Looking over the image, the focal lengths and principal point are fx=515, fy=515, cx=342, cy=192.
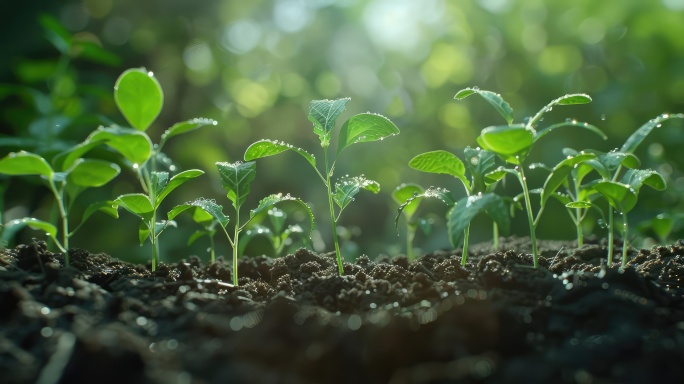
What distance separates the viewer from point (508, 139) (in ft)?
3.08

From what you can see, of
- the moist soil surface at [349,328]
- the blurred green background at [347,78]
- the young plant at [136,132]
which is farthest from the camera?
the blurred green background at [347,78]

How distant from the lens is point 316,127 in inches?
47.9

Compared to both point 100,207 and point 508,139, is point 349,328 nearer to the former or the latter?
point 508,139

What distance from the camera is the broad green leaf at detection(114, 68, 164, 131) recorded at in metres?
1.07

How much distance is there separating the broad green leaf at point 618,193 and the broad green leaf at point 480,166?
0.75 ft

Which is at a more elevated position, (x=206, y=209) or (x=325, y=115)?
(x=325, y=115)

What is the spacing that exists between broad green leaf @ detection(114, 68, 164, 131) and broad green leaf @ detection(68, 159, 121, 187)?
0.12 metres

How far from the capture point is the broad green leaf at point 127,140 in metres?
0.99

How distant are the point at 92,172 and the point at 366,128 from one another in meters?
0.60

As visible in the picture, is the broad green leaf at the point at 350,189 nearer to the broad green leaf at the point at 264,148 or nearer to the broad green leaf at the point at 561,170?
the broad green leaf at the point at 264,148

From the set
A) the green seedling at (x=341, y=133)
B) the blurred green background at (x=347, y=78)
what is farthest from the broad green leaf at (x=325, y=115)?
the blurred green background at (x=347, y=78)

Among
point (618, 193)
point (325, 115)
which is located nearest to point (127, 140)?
point (325, 115)

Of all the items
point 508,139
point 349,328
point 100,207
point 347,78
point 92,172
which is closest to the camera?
point 349,328

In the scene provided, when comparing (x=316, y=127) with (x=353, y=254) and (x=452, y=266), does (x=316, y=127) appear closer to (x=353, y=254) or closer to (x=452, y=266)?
(x=452, y=266)
